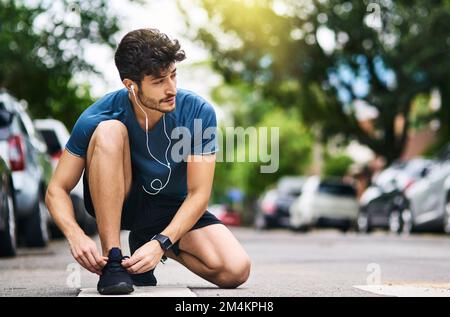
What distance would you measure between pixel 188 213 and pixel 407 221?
1481 cm

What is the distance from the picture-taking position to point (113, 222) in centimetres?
580

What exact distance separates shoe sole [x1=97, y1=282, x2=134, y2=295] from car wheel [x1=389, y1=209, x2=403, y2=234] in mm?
15760

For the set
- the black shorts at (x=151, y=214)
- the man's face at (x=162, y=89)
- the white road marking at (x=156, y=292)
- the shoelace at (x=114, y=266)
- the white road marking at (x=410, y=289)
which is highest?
the man's face at (x=162, y=89)

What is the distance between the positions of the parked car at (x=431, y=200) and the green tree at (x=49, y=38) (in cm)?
696

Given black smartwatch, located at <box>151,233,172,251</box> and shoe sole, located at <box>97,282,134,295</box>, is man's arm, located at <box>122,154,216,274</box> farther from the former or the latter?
shoe sole, located at <box>97,282,134,295</box>

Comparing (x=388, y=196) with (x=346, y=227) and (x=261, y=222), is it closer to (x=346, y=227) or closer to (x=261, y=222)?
(x=346, y=227)

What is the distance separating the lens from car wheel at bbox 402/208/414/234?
1996 centimetres

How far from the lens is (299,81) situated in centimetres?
3234

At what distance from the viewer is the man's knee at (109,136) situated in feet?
19.1

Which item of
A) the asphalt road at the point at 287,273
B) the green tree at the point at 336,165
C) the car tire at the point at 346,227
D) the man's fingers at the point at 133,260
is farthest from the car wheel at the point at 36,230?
the green tree at the point at 336,165

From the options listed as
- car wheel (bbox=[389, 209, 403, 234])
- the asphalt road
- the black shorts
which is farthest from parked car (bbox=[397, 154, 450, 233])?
the black shorts

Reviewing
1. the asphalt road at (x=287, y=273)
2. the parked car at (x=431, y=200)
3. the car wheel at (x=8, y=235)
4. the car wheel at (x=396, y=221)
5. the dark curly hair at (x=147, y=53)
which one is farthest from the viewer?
the car wheel at (x=396, y=221)

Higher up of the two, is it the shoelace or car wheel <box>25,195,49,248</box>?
the shoelace

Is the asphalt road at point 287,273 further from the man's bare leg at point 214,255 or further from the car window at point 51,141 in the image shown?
the car window at point 51,141
